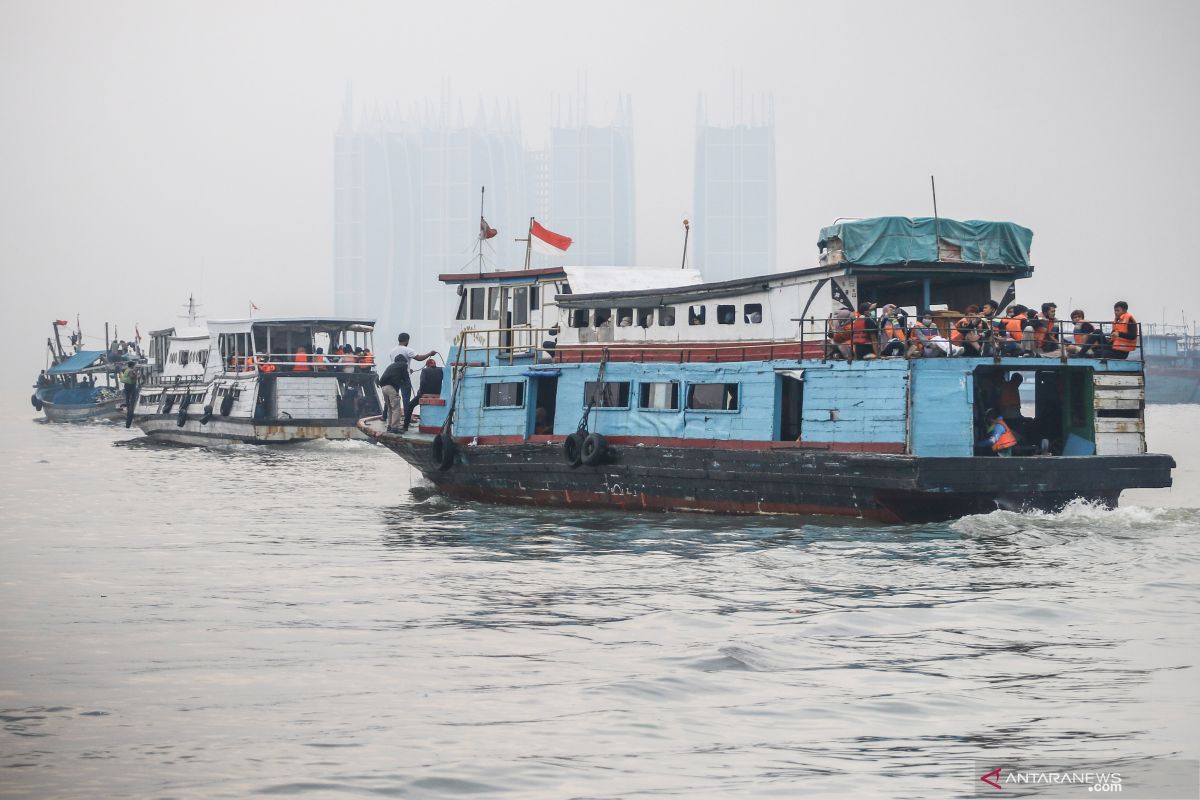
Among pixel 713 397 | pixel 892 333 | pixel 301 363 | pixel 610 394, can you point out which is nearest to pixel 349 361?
pixel 301 363

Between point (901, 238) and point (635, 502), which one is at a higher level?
point (901, 238)

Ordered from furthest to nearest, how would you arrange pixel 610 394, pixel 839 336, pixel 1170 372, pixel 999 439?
pixel 1170 372 → pixel 610 394 → pixel 839 336 → pixel 999 439

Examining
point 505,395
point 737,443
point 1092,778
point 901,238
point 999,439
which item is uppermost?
point 901,238

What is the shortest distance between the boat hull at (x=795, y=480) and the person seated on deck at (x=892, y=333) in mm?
1686

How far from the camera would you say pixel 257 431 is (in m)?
43.9

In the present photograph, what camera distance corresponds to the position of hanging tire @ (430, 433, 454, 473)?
84.4ft

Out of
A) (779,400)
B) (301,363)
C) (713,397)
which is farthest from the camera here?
(301,363)

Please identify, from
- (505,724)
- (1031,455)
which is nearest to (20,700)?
(505,724)

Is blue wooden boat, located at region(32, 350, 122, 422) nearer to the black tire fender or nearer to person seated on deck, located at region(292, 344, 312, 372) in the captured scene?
person seated on deck, located at region(292, 344, 312, 372)

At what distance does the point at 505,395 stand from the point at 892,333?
8.43m

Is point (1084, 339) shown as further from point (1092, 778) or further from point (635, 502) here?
point (1092, 778)

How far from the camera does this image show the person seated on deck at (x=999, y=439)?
19.5 m

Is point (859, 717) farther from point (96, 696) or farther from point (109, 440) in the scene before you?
point (109, 440)

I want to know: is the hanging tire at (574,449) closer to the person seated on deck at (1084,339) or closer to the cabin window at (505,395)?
the cabin window at (505,395)
